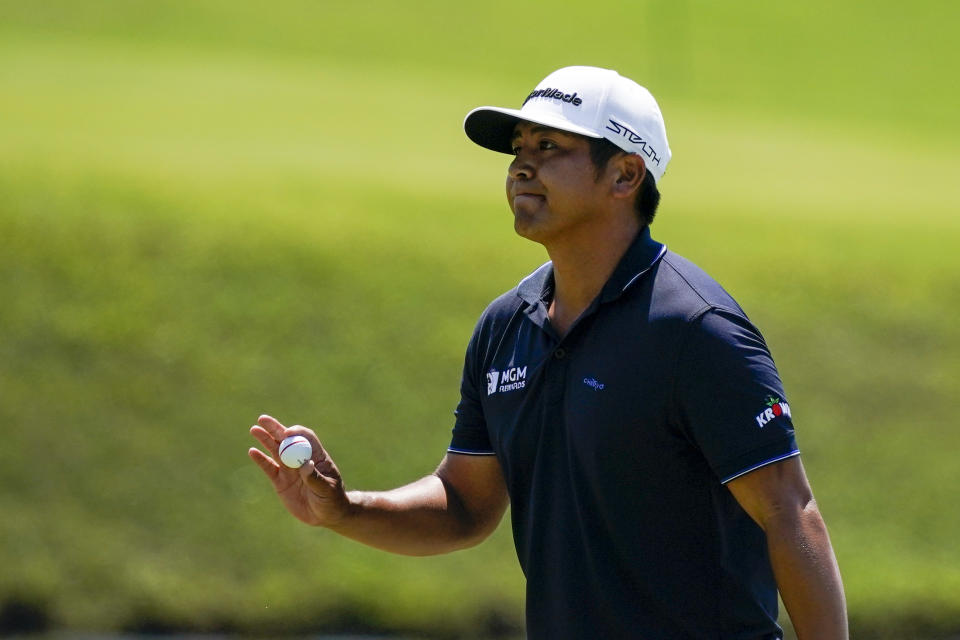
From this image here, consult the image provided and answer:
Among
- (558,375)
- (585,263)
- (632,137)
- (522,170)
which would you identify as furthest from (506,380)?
(632,137)


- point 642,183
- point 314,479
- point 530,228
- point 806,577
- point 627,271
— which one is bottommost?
point 806,577

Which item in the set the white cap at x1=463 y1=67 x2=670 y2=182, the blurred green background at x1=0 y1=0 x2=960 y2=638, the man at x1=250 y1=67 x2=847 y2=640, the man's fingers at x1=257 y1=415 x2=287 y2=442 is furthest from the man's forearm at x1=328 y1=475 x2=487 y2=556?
the blurred green background at x1=0 y1=0 x2=960 y2=638

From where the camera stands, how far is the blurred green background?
770 centimetres

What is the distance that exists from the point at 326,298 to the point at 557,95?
6584 millimetres

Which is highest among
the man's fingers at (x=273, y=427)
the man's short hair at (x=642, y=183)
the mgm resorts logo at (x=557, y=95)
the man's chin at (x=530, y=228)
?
the mgm resorts logo at (x=557, y=95)

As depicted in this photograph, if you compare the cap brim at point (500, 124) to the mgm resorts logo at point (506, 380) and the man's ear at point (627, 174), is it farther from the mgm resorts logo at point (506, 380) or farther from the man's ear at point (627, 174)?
the mgm resorts logo at point (506, 380)

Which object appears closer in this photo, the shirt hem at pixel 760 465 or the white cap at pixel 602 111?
the shirt hem at pixel 760 465

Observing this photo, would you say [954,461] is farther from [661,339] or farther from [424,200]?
[661,339]

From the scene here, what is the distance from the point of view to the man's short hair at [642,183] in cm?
345

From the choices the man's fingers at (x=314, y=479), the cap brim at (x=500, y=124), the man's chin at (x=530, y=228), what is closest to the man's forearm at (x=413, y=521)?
the man's fingers at (x=314, y=479)

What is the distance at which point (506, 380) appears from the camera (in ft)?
11.4

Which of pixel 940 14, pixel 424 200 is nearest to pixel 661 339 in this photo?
pixel 424 200

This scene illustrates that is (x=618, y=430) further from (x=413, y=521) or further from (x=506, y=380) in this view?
(x=413, y=521)

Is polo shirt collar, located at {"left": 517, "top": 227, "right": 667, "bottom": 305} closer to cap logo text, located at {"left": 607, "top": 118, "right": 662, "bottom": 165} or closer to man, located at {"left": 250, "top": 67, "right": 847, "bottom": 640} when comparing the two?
man, located at {"left": 250, "top": 67, "right": 847, "bottom": 640}
